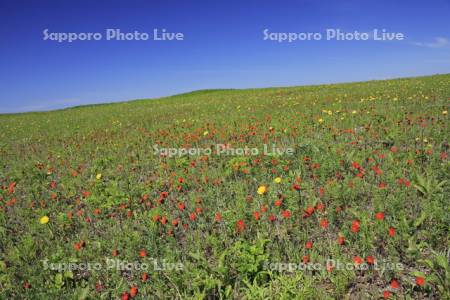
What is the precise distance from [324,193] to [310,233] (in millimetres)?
986

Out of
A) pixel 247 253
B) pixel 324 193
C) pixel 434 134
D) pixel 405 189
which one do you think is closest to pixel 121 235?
pixel 247 253

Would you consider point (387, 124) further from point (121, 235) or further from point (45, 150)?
point (45, 150)

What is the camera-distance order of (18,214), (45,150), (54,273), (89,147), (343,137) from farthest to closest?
1. (45,150)
2. (89,147)
3. (343,137)
4. (18,214)
5. (54,273)

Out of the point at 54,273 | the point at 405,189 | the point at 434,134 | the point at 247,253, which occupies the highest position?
the point at 434,134

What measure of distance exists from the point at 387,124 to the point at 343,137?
180 cm

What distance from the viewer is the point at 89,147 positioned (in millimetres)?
10820

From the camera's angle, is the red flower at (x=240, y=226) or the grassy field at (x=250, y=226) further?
the red flower at (x=240, y=226)

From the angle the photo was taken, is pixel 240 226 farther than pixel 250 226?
No

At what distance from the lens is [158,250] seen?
13.4 feet

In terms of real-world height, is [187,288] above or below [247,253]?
below

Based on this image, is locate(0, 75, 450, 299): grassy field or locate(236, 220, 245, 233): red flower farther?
locate(236, 220, 245, 233): red flower

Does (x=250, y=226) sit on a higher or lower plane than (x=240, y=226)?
lower

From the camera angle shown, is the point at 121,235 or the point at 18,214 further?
the point at 18,214

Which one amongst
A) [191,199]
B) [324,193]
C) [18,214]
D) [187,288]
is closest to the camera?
[187,288]
